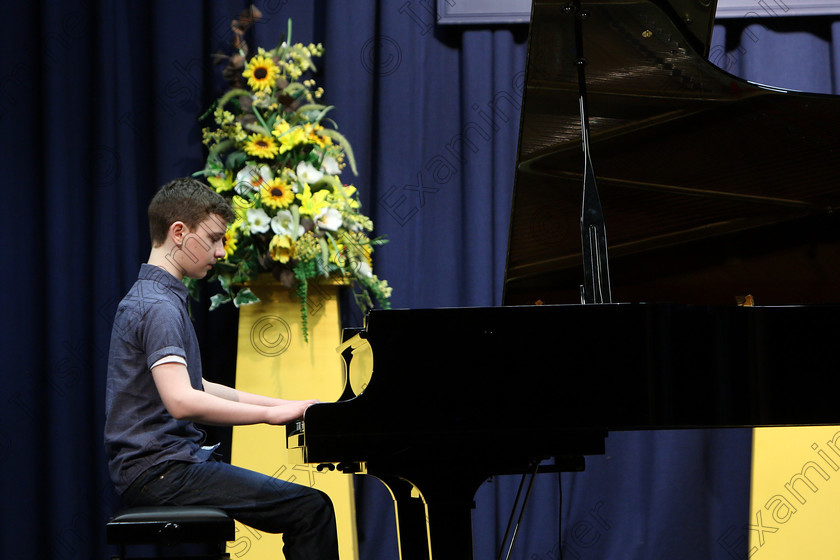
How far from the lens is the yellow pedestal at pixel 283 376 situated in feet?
10.7

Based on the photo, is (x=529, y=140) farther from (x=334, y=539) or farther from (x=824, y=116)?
(x=334, y=539)

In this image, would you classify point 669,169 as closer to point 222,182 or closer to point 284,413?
point 284,413

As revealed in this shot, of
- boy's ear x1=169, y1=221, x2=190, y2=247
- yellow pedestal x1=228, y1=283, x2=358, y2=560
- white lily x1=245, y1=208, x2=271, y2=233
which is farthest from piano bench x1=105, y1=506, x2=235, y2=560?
white lily x1=245, y1=208, x2=271, y2=233

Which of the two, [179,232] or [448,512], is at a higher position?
[179,232]

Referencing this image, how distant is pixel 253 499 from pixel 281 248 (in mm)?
1123

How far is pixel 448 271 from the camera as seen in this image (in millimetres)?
3912

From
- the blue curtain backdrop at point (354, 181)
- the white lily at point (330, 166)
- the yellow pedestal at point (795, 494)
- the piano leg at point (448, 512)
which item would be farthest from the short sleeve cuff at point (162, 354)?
the yellow pedestal at point (795, 494)

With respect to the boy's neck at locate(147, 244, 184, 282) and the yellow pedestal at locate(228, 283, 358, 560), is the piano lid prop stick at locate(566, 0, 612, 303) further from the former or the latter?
the yellow pedestal at locate(228, 283, 358, 560)

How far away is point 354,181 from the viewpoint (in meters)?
3.88

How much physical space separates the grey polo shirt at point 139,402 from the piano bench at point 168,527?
195mm

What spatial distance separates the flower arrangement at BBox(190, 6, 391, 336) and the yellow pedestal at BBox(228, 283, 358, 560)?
0.09m

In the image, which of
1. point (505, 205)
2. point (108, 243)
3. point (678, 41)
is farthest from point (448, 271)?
point (678, 41)

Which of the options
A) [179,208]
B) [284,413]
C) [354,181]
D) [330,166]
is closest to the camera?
[284,413]

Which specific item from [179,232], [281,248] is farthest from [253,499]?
[281,248]
